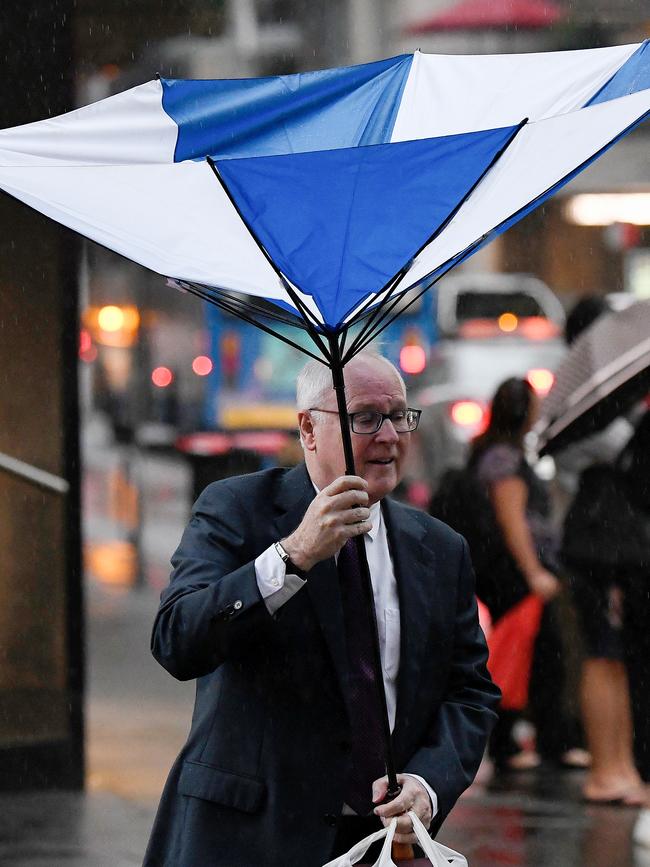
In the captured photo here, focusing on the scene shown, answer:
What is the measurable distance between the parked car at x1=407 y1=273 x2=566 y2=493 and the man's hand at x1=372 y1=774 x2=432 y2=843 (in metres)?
11.1

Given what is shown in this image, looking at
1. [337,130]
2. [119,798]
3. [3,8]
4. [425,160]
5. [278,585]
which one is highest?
[3,8]

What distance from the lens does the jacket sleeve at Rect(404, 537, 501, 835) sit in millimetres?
3564

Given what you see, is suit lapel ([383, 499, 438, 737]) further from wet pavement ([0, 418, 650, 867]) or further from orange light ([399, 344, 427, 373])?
orange light ([399, 344, 427, 373])

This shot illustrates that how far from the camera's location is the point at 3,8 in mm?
7902

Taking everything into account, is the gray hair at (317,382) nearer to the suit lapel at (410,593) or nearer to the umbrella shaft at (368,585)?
the umbrella shaft at (368,585)

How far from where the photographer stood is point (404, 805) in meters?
3.38

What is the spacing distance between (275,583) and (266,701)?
0.32m

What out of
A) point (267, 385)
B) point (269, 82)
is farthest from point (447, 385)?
point (269, 82)

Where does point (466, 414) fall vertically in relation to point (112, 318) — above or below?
below

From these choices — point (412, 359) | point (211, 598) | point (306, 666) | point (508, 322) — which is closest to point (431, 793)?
point (306, 666)

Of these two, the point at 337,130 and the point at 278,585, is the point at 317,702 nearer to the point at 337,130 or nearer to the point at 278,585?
the point at 278,585

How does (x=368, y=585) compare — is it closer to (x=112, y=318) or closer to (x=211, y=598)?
(x=211, y=598)

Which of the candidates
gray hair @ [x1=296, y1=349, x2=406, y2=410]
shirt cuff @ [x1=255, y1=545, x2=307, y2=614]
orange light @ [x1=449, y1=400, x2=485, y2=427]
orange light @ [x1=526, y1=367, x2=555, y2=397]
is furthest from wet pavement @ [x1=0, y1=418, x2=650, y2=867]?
orange light @ [x1=526, y1=367, x2=555, y2=397]

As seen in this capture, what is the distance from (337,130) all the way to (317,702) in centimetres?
135
